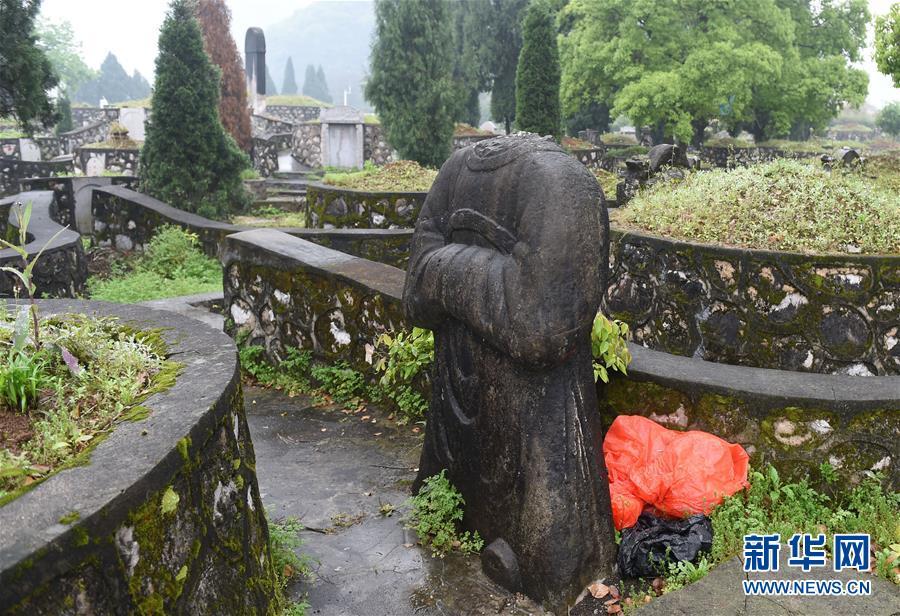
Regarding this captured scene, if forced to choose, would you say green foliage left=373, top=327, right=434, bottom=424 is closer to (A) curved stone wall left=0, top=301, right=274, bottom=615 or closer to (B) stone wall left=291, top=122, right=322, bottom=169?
(A) curved stone wall left=0, top=301, right=274, bottom=615

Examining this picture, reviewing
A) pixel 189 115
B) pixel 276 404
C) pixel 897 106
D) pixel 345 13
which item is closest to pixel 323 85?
pixel 897 106

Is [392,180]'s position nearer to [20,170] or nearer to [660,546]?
[660,546]

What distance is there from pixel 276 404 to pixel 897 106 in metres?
56.4

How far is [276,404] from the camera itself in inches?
218

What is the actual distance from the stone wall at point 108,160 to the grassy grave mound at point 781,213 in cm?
1950

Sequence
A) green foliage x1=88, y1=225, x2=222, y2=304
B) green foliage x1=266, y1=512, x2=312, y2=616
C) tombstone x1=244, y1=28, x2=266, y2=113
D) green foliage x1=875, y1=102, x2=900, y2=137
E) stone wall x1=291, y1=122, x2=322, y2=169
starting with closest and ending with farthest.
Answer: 1. green foliage x1=266, y1=512, x2=312, y2=616
2. green foliage x1=88, y1=225, x2=222, y2=304
3. stone wall x1=291, y1=122, x2=322, y2=169
4. tombstone x1=244, y1=28, x2=266, y2=113
5. green foliage x1=875, y1=102, x2=900, y2=137

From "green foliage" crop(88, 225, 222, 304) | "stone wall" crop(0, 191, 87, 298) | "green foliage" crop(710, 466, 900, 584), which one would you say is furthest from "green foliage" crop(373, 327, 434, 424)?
"green foliage" crop(88, 225, 222, 304)

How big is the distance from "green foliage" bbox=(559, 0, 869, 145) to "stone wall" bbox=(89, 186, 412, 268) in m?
20.4

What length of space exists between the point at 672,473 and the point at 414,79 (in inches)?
883

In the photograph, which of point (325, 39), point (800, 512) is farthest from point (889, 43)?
point (325, 39)

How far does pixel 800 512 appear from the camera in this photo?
334 centimetres

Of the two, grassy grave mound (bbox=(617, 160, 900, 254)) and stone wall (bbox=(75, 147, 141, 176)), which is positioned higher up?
stone wall (bbox=(75, 147, 141, 176))

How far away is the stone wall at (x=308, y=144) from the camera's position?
28.8m

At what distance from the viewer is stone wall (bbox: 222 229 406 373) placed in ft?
17.4
